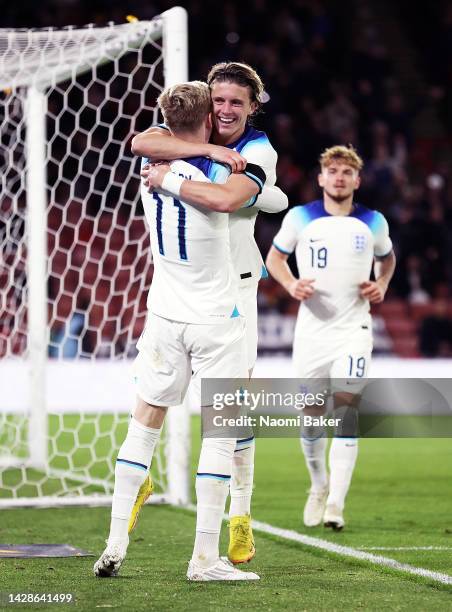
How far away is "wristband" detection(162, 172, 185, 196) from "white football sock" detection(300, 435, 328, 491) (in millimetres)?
2380

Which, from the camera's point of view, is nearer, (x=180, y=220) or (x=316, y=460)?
(x=180, y=220)

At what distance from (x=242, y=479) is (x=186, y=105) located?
63.4 inches

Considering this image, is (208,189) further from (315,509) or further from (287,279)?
(315,509)

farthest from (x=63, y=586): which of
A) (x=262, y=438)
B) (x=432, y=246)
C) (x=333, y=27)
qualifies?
(x=333, y=27)

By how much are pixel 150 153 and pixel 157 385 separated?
859 millimetres

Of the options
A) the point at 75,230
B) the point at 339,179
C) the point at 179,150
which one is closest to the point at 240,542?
the point at 179,150

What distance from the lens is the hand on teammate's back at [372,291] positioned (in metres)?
6.21

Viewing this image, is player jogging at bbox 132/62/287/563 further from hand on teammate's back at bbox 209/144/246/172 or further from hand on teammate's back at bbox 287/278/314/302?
hand on teammate's back at bbox 287/278/314/302

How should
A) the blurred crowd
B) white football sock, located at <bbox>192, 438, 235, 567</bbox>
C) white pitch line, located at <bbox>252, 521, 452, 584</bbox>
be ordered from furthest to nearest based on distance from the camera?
the blurred crowd, white pitch line, located at <bbox>252, 521, 452, 584</bbox>, white football sock, located at <bbox>192, 438, 235, 567</bbox>

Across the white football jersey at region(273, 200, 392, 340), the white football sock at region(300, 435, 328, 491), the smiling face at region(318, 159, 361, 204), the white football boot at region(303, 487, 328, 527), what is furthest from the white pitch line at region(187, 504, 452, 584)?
the smiling face at region(318, 159, 361, 204)

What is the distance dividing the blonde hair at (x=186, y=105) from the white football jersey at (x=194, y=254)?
134mm

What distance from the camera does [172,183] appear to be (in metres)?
4.20

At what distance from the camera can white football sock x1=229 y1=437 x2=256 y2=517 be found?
4785 millimetres

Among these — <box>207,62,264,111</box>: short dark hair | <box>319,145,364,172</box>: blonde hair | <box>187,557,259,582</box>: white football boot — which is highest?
<box>207,62,264,111</box>: short dark hair
